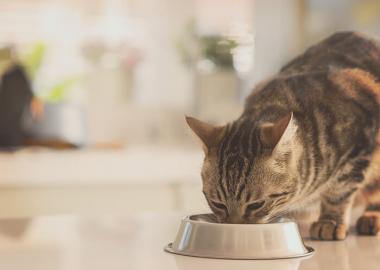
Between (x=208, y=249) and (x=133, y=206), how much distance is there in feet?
6.19

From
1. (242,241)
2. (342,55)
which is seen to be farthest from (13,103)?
(242,241)

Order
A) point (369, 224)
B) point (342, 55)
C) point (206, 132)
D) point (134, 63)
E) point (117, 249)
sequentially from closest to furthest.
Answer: point (117, 249)
point (206, 132)
point (369, 224)
point (342, 55)
point (134, 63)

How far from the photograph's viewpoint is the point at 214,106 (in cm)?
394

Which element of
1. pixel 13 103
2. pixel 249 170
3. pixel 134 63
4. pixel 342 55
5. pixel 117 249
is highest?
pixel 342 55

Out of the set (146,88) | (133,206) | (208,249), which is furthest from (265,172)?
(146,88)

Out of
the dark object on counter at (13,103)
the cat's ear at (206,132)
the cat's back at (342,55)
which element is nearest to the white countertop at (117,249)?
the cat's ear at (206,132)

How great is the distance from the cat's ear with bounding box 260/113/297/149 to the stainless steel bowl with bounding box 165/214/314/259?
0.53ft

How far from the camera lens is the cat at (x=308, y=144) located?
1.21 metres

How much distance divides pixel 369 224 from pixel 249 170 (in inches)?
12.7

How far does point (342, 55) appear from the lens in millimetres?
1559

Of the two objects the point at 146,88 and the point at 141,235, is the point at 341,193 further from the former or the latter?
the point at 146,88

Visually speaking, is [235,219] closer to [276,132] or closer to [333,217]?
[276,132]

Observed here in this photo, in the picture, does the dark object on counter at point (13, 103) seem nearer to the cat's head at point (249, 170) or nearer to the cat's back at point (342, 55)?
the cat's back at point (342, 55)

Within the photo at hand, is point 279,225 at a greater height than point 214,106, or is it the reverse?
point 279,225
